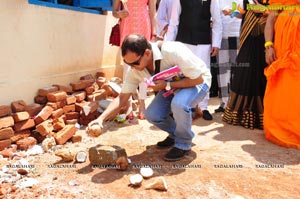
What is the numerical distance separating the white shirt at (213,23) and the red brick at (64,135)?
173 cm

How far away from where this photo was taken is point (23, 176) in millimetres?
2781

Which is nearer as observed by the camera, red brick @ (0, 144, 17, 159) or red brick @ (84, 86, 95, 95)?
red brick @ (0, 144, 17, 159)

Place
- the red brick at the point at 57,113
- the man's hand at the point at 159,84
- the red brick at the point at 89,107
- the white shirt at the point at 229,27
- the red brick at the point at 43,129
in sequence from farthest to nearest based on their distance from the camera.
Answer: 1. the white shirt at the point at 229,27
2. the red brick at the point at 89,107
3. the red brick at the point at 57,113
4. the red brick at the point at 43,129
5. the man's hand at the point at 159,84

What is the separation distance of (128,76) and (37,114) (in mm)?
1285

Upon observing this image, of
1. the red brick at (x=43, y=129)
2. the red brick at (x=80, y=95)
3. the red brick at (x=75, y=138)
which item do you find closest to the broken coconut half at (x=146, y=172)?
the red brick at (x=75, y=138)

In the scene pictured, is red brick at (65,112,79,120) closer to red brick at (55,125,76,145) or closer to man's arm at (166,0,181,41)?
red brick at (55,125,76,145)

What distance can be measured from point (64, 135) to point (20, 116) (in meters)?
0.46

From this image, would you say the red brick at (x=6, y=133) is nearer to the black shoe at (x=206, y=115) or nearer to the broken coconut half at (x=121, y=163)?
the broken coconut half at (x=121, y=163)

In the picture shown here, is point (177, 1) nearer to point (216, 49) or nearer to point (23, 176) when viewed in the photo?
point (216, 49)

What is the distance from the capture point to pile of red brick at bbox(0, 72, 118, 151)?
10.9 feet

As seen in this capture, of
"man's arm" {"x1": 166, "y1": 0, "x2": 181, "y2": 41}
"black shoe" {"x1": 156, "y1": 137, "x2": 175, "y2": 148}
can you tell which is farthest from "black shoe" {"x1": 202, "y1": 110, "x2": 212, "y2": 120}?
"black shoe" {"x1": 156, "y1": 137, "x2": 175, "y2": 148}

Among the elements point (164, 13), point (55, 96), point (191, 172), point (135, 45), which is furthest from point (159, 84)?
point (164, 13)

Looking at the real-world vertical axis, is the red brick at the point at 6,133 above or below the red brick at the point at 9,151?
above

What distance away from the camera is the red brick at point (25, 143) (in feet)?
11.0
